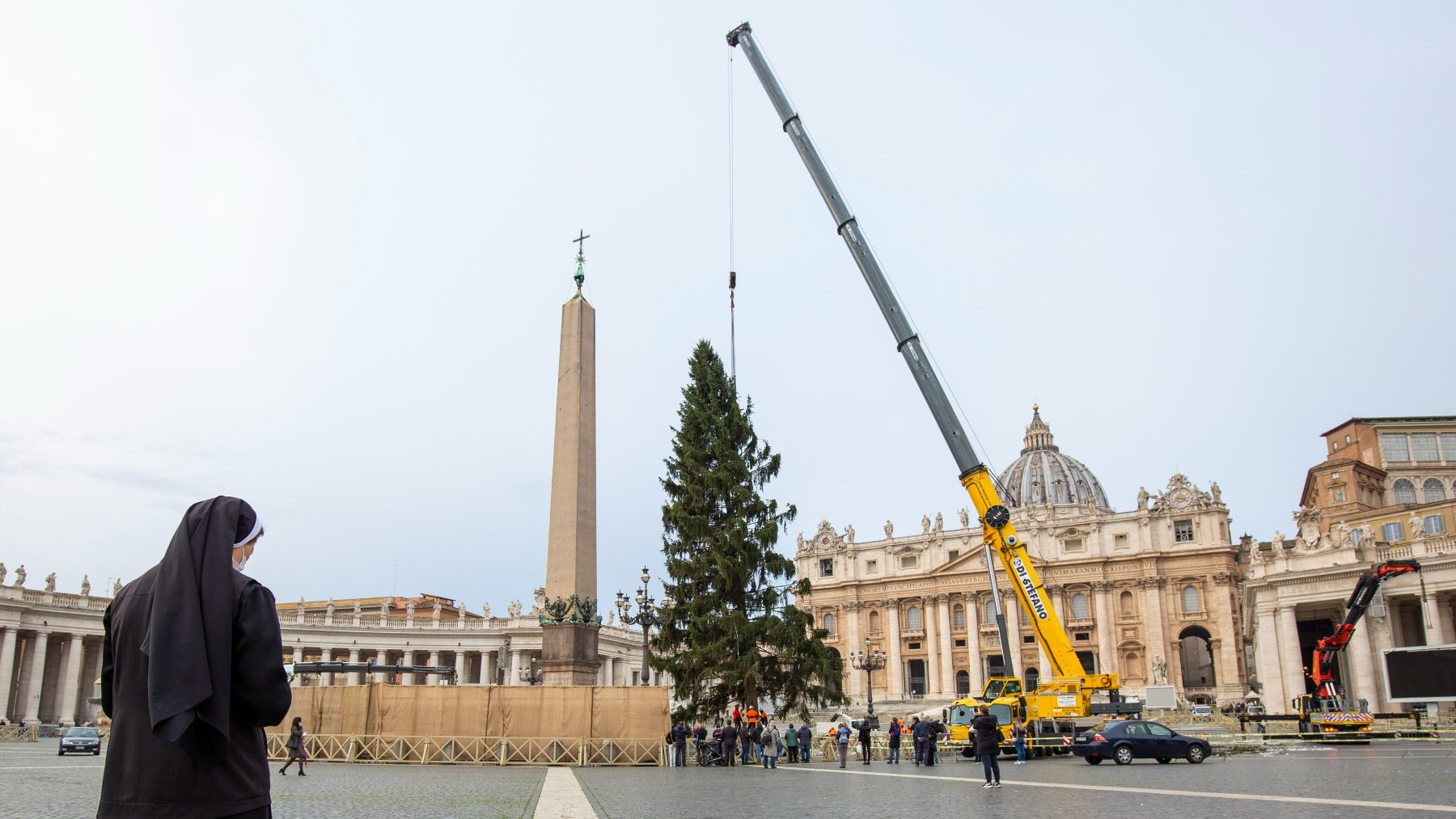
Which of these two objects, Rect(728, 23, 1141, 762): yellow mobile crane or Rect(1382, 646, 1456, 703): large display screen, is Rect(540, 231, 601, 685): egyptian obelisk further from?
Rect(1382, 646, 1456, 703): large display screen

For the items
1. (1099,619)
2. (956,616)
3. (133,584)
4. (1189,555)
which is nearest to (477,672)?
(956,616)

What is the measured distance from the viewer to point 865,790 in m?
14.6

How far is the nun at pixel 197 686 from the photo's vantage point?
2.70 m

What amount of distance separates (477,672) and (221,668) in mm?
67446

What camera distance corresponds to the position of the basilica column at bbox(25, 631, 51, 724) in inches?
2024

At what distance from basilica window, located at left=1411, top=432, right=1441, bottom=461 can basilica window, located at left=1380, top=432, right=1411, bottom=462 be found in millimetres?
354

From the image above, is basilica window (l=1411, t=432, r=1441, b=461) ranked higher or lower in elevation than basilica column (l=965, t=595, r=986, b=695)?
higher

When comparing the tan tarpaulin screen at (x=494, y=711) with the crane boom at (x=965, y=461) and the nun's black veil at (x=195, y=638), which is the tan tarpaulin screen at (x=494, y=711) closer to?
the crane boom at (x=965, y=461)

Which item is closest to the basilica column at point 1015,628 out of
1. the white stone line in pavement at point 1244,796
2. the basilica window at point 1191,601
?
the basilica window at point 1191,601

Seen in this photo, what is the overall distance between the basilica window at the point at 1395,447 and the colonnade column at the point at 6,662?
2959 inches

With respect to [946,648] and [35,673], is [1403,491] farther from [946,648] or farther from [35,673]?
[35,673]

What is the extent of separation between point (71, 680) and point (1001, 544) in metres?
51.0

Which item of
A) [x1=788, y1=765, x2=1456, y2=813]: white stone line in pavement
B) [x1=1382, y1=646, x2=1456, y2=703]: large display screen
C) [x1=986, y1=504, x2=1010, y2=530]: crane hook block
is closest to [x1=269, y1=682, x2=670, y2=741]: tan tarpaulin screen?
[x1=788, y1=765, x2=1456, y2=813]: white stone line in pavement

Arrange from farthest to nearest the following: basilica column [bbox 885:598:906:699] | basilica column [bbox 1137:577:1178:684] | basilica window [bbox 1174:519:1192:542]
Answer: basilica column [bbox 885:598:906:699] < basilica window [bbox 1174:519:1192:542] < basilica column [bbox 1137:577:1178:684]
